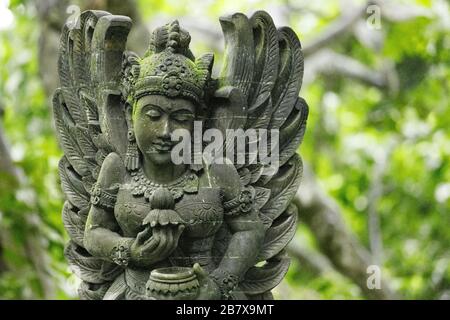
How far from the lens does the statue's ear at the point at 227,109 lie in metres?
3.44

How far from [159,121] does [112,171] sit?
0.34 m

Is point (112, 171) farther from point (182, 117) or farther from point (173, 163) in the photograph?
point (182, 117)

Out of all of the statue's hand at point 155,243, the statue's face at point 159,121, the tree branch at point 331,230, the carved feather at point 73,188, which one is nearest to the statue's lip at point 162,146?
the statue's face at point 159,121

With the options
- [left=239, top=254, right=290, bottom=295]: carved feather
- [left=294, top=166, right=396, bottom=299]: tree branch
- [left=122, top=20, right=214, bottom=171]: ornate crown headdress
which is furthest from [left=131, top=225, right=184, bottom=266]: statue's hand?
[left=294, top=166, right=396, bottom=299]: tree branch

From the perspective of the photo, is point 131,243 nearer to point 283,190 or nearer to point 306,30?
point 283,190

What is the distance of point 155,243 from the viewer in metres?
3.17

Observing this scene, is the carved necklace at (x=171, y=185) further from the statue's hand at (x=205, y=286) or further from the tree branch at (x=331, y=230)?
the tree branch at (x=331, y=230)

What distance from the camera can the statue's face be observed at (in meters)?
3.21

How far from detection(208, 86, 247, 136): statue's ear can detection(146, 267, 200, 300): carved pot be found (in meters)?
0.68

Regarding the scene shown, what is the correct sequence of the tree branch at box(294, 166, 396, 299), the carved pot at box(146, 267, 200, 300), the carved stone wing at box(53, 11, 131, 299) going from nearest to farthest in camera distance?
the carved pot at box(146, 267, 200, 300)
the carved stone wing at box(53, 11, 131, 299)
the tree branch at box(294, 166, 396, 299)

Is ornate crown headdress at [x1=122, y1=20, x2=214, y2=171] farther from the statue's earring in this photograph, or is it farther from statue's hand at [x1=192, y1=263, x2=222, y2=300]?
statue's hand at [x1=192, y1=263, x2=222, y2=300]

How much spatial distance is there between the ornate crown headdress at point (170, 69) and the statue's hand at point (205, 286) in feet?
2.27

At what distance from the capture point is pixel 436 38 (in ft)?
23.9

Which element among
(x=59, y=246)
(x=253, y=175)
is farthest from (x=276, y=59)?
(x=59, y=246)
